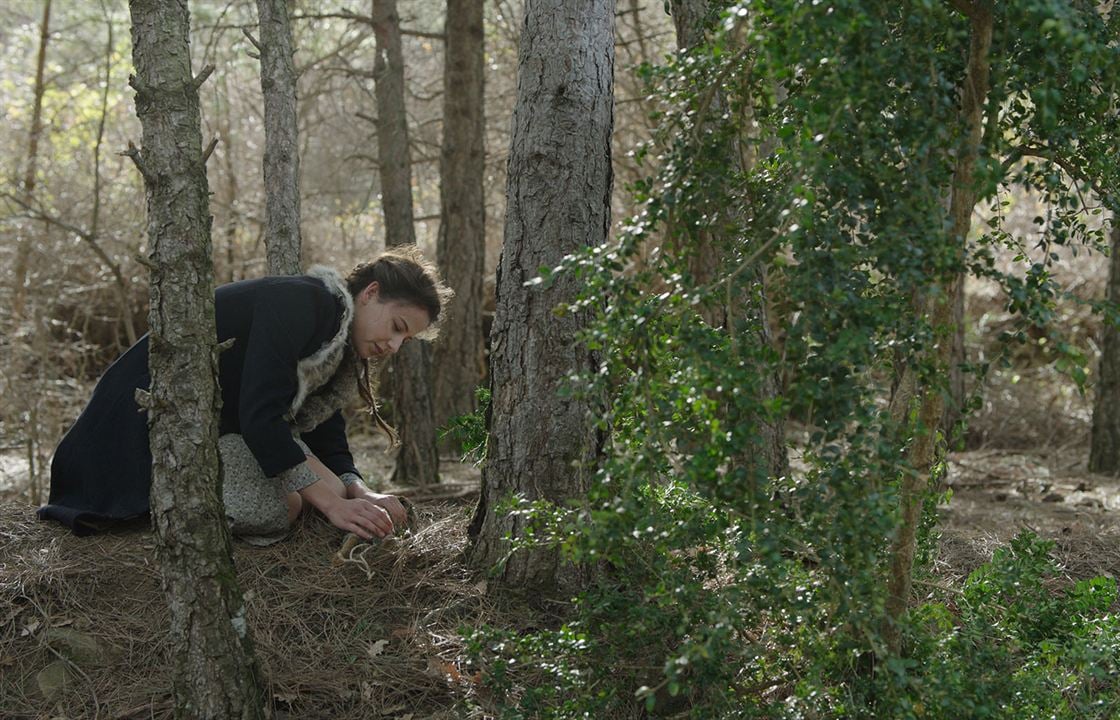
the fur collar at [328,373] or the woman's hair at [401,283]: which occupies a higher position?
the woman's hair at [401,283]

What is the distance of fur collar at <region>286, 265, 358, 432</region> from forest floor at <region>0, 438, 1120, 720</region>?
0.49 meters

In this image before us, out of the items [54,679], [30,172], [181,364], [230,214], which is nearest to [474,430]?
[181,364]

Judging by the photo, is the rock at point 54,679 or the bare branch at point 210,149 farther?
the rock at point 54,679

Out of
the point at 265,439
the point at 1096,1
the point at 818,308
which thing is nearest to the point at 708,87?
the point at 818,308

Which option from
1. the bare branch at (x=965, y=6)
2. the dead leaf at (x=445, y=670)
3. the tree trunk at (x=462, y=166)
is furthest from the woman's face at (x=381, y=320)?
the tree trunk at (x=462, y=166)

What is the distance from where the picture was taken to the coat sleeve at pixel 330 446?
4.68 meters

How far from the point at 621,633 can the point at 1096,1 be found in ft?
7.50

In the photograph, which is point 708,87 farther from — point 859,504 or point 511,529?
point 511,529

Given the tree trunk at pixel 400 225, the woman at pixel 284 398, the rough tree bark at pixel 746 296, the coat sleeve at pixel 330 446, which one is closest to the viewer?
the rough tree bark at pixel 746 296

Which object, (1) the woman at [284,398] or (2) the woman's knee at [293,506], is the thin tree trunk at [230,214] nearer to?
(1) the woman at [284,398]

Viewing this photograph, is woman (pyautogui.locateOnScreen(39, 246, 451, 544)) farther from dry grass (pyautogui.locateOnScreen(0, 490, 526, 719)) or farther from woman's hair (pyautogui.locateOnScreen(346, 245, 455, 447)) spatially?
dry grass (pyautogui.locateOnScreen(0, 490, 526, 719))

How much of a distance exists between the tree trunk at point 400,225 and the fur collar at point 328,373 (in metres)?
2.70

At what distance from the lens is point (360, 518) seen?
4.15m

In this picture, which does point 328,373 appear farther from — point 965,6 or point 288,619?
point 965,6
